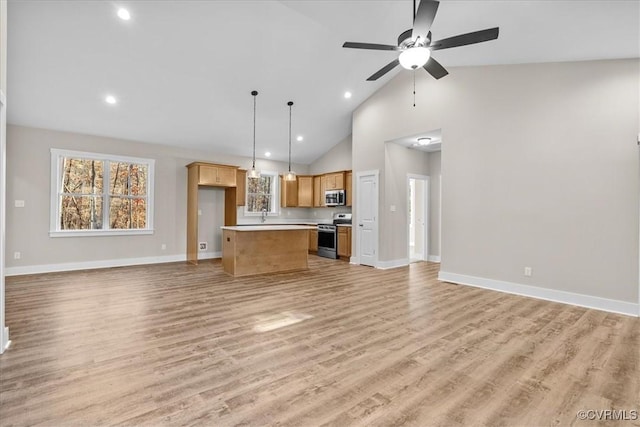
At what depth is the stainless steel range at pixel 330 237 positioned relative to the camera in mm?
7977

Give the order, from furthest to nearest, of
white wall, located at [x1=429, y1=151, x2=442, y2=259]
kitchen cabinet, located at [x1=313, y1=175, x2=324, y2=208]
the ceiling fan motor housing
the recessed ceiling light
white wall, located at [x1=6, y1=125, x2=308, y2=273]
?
kitchen cabinet, located at [x1=313, y1=175, x2=324, y2=208], white wall, located at [x1=429, y1=151, x2=442, y2=259], white wall, located at [x1=6, y1=125, x2=308, y2=273], the recessed ceiling light, the ceiling fan motor housing

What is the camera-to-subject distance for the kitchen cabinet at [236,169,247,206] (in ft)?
26.1

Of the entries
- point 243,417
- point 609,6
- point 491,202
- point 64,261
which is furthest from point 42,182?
point 609,6

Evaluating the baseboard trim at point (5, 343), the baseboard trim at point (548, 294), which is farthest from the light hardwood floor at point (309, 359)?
the baseboard trim at point (548, 294)

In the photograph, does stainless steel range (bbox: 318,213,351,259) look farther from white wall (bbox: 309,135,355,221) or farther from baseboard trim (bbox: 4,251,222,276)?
baseboard trim (bbox: 4,251,222,276)

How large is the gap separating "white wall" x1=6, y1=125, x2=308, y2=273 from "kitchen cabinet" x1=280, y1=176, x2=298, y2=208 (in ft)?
5.62

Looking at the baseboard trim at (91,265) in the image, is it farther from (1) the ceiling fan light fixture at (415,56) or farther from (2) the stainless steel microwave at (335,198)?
(1) the ceiling fan light fixture at (415,56)

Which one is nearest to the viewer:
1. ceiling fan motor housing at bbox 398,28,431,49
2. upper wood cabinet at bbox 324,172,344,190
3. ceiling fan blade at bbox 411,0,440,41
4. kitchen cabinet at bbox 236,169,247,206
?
ceiling fan blade at bbox 411,0,440,41

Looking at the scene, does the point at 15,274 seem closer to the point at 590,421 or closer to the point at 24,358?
the point at 24,358

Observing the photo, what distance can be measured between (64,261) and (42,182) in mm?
1537

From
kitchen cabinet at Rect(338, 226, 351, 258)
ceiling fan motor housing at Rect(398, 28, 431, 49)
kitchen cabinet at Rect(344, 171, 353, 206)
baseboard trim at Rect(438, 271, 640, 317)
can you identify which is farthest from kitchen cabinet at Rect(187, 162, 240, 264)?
ceiling fan motor housing at Rect(398, 28, 431, 49)

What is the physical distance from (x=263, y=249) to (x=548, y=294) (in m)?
4.54

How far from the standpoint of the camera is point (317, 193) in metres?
9.02

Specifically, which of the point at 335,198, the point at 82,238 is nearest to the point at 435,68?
the point at 335,198
